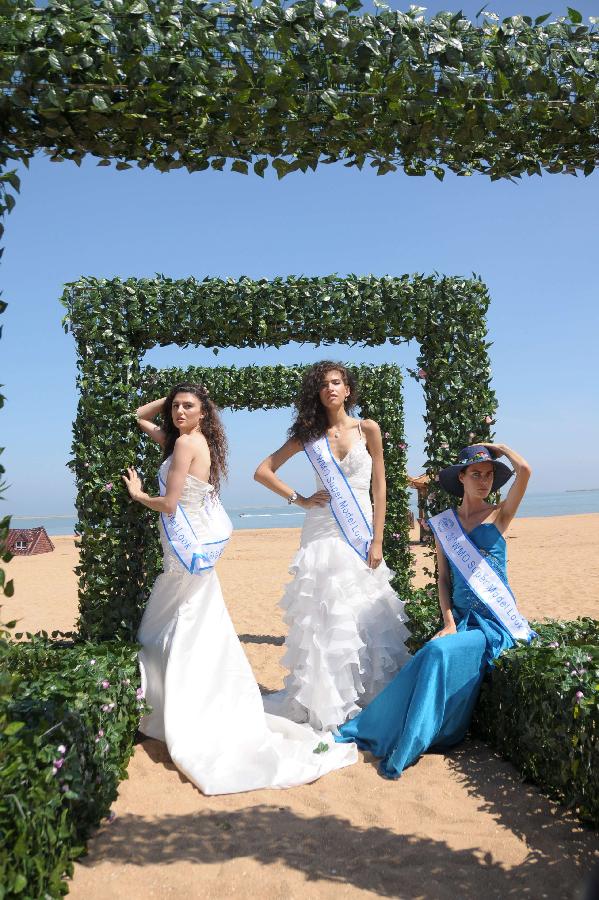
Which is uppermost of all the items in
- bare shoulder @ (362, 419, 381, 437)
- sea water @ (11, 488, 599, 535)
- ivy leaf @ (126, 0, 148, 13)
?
ivy leaf @ (126, 0, 148, 13)

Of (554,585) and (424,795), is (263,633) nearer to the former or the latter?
(424,795)

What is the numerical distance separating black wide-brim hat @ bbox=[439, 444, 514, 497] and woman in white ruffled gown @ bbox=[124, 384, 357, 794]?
4.67ft

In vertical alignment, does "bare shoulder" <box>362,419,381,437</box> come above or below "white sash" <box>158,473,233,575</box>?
above

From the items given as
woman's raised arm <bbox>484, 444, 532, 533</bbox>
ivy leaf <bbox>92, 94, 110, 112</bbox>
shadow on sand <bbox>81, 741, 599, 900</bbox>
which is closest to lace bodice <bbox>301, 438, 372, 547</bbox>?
woman's raised arm <bbox>484, 444, 532, 533</bbox>

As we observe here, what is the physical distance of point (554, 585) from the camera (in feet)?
33.4

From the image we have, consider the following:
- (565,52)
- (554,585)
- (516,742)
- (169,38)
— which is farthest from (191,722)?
(554,585)

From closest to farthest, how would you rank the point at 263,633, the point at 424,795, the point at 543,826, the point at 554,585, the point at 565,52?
the point at 565,52
the point at 543,826
the point at 424,795
the point at 263,633
the point at 554,585

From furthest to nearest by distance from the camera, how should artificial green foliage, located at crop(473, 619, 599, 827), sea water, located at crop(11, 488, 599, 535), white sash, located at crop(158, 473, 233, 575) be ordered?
sea water, located at crop(11, 488, 599, 535) → white sash, located at crop(158, 473, 233, 575) → artificial green foliage, located at crop(473, 619, 599, 827)

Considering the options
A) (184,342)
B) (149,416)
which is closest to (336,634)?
(149,416)

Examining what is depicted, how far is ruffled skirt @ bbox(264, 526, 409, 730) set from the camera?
13.3 feet

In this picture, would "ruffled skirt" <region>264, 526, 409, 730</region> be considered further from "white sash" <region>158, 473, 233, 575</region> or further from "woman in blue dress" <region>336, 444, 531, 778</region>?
"white sash" <region>158, 473, 233, 575</region>

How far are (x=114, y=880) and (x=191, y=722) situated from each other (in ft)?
4.06

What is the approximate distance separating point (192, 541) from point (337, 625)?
39.6 inches

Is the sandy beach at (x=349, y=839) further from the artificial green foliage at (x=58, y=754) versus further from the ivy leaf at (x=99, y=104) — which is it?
the ivy leaf at (x=99, y=104)
